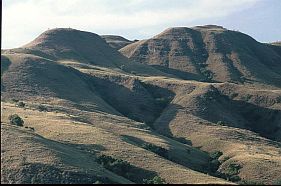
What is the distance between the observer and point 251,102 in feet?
416

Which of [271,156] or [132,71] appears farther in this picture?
[132,71]

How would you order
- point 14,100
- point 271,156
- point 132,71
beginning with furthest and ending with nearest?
point 132,71
point 14,100
point 271,156

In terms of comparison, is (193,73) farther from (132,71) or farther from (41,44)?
(41,44)

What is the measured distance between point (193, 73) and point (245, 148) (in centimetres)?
9856

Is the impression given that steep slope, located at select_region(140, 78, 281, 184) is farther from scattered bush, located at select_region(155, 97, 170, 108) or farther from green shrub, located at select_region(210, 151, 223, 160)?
scattered bush, located at select_region(155, 97, 170, 108)

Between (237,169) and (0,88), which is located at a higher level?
(0,88)

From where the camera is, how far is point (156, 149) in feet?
228

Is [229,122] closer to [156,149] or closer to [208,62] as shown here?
[156,149]

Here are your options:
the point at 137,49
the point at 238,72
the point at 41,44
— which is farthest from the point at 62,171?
the point at 137,49

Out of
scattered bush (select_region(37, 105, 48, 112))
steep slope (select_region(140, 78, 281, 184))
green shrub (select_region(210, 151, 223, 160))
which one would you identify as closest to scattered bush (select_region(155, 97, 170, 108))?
steep slope (select_region(140, 78, 281, 184))

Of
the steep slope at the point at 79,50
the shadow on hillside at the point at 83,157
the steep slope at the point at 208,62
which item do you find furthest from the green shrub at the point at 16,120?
the steep slope at the point at 208,62

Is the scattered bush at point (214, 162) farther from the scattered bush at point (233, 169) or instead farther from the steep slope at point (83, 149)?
the scattered bush at point (233, 169)

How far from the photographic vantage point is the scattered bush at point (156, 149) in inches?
2704

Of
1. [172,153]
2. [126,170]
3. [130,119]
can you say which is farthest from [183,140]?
[126,170]
